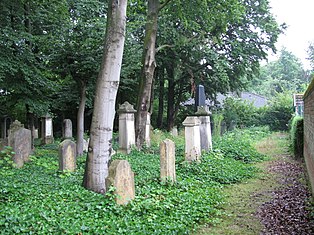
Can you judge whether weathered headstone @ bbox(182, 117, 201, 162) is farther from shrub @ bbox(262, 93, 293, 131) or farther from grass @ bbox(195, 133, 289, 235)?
shrub @ bbox(262, 93, 293, 131)

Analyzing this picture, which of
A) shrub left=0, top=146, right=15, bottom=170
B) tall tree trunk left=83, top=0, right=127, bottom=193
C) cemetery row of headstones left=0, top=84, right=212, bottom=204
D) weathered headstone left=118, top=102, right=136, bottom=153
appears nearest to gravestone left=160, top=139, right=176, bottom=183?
A: cemetery row of headstones left=0, top=84, right=212, bottom=204

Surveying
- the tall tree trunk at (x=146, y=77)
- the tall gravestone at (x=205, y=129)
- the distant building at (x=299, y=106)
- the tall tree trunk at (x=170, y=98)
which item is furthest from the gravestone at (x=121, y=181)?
the tall tree trunk at (x=170, y=98)

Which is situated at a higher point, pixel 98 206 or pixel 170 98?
pixel 170 98

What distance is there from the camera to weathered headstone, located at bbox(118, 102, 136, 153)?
1175cm

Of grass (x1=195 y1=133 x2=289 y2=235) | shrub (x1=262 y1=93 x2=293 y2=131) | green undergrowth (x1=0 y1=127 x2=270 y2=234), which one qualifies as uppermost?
shrub (x1=262 y1=93 x2=293 y2=131)

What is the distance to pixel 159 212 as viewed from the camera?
5.32 meters

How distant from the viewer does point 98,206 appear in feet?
16.3

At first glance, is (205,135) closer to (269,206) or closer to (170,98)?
(269,206)

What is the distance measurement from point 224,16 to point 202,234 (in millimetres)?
9875

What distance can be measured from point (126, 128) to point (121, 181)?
21.4ft

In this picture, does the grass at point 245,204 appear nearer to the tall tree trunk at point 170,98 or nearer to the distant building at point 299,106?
the distant building at point 299,106

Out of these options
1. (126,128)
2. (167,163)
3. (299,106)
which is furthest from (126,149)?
(299,106)

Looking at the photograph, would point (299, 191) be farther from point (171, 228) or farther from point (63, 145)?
point (63, 145)

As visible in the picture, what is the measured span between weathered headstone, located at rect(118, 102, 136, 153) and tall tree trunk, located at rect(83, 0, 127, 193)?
18.0 feet
